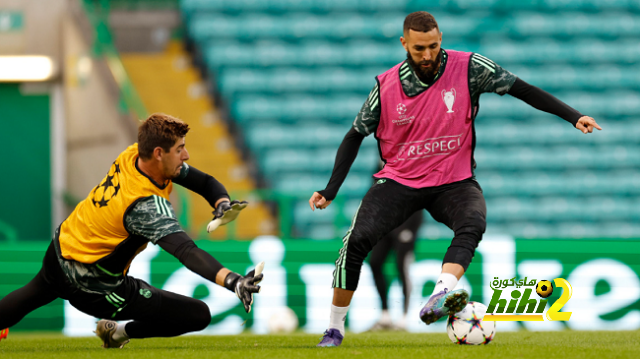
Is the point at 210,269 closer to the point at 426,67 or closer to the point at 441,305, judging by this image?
the point at 441,305

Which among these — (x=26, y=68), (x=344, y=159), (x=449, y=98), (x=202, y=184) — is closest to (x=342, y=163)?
(x=344, y=159)

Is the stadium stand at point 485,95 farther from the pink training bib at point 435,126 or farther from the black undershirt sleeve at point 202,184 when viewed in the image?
the pink training bib at point 435,126

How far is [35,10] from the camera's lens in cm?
1165

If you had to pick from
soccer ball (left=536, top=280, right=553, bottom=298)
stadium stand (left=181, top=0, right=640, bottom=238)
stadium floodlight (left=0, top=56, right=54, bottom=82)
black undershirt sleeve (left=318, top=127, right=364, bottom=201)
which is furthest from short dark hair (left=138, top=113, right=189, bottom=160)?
stadium floodlight (left=0, top=56, right=54, bottom=82)

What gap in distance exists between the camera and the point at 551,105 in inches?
179

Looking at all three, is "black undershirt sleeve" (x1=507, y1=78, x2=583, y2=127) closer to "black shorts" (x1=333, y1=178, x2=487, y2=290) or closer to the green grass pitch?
"black shorts" (x1=333, y1=178, x2=487, y2=290)

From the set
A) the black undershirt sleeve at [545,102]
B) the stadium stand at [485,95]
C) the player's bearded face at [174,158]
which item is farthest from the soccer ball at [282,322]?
the black undershirt sleeve at [545,102]

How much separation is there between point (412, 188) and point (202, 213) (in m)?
5.97

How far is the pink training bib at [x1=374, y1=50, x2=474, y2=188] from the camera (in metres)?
4.71

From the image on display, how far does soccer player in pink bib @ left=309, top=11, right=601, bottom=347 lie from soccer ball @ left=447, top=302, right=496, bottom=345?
55cm

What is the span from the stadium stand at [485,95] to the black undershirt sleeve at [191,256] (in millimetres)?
6169

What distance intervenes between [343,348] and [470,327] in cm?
77

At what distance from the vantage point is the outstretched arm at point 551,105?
4.43 meters

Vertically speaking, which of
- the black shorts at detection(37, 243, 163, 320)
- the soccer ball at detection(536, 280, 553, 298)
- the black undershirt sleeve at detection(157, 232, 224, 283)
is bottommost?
the soccer ball at detection(536, 280, 553, 298)
